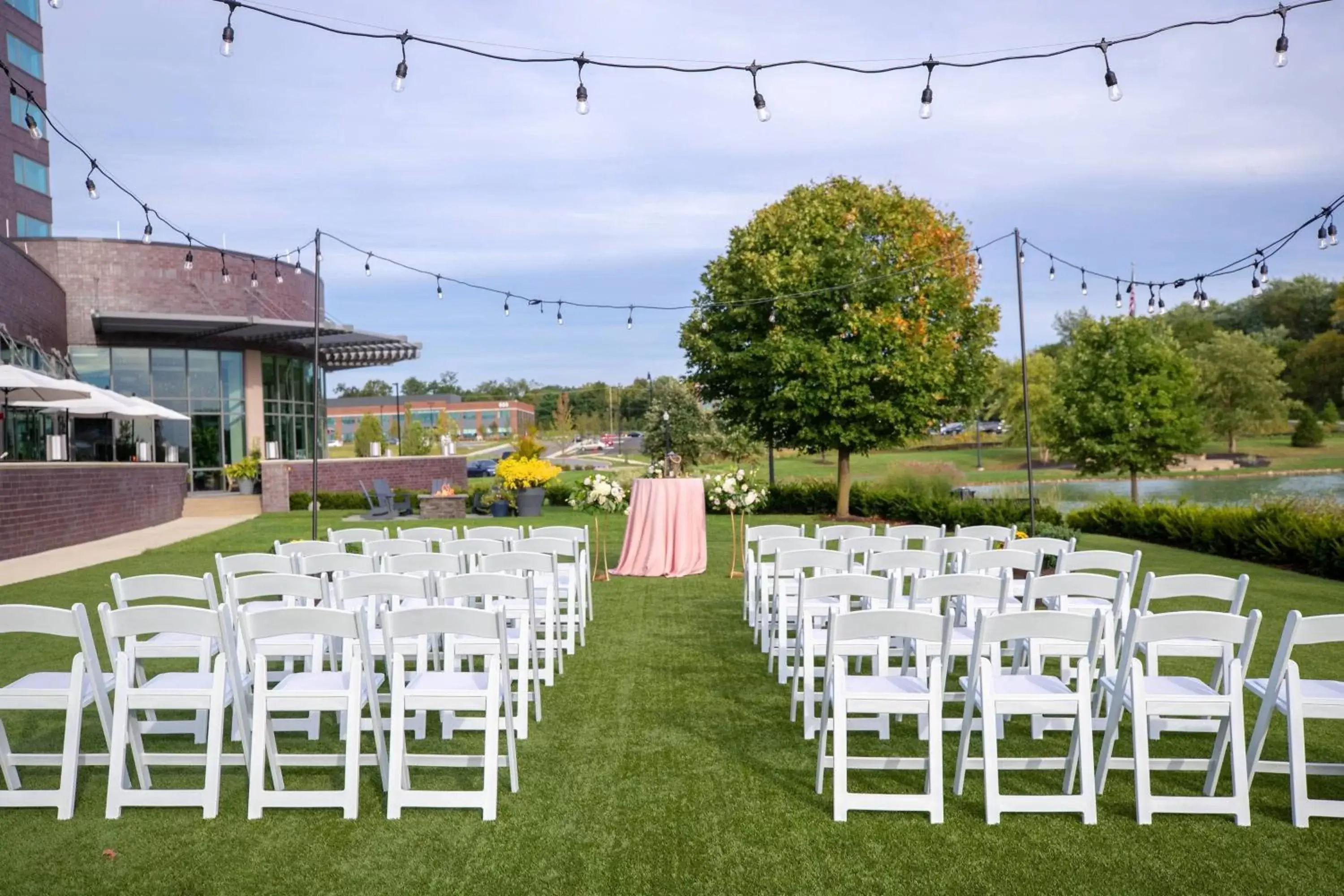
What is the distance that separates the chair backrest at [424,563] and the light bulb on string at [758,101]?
4.08 meters

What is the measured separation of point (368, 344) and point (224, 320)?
511 centimetres

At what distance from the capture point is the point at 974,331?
26.8 metres

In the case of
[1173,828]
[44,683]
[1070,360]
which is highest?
[1070,360]

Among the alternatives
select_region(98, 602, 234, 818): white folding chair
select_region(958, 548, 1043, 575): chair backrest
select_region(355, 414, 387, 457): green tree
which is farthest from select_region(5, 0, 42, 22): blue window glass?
select_region(958, 548, 1043, 575): chair backrest

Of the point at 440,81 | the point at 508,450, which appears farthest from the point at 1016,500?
the point at 508,450

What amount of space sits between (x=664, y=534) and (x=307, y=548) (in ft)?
15.8

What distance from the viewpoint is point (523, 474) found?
72.6ft

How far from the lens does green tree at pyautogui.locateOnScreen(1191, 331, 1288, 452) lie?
51594 mm

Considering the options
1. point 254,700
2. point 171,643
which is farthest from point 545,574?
point 254,700

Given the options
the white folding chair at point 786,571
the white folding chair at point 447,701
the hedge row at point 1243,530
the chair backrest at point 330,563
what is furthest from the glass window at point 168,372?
the white folding chair at point 447,701

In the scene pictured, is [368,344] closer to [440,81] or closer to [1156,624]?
[440,81]

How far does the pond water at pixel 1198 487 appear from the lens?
3108cm

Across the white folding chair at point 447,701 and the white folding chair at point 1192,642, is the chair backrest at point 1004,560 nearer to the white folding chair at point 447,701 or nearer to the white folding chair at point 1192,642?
the white folding chair at point 1192,642

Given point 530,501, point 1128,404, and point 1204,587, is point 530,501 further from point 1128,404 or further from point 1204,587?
point 1128,404
